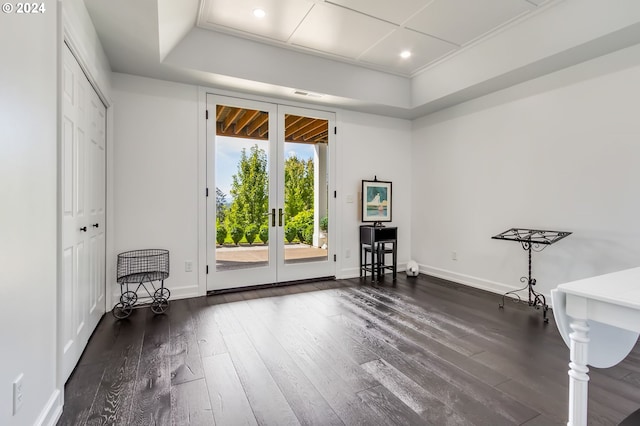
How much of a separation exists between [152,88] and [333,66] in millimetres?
2206

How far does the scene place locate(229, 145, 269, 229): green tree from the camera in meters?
4.01

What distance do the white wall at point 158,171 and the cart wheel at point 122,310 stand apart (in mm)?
470

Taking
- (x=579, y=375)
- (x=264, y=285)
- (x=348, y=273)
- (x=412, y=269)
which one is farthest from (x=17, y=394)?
(x=412, y=269)

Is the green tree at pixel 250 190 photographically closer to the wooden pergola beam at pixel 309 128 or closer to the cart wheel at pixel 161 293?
the wooden pergola beam at pixel 309 128

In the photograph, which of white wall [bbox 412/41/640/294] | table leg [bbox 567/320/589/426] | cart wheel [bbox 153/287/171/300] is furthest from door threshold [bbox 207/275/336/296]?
table leg [bbox 567/320/589/426]

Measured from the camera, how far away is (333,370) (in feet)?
6.85

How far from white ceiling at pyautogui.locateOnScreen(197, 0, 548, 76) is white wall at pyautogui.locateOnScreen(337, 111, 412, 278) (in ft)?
3.79

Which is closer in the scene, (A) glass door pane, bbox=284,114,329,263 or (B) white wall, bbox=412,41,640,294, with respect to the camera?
(B) white wall, bbox=412,41,640,294

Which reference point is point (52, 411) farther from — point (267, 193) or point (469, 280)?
point (469, 280)

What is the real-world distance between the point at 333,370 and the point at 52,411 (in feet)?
5.02

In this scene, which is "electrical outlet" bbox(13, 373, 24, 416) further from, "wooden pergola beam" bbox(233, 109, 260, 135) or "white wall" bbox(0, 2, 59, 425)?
"wooden pergola beam" bbox(233, 109, 260, 135)

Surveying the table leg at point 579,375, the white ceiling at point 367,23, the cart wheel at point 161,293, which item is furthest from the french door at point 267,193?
the table leg at point 579,375

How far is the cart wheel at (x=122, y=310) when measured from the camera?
3054 millimetres

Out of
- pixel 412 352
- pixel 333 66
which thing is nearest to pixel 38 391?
pixel 412 352
